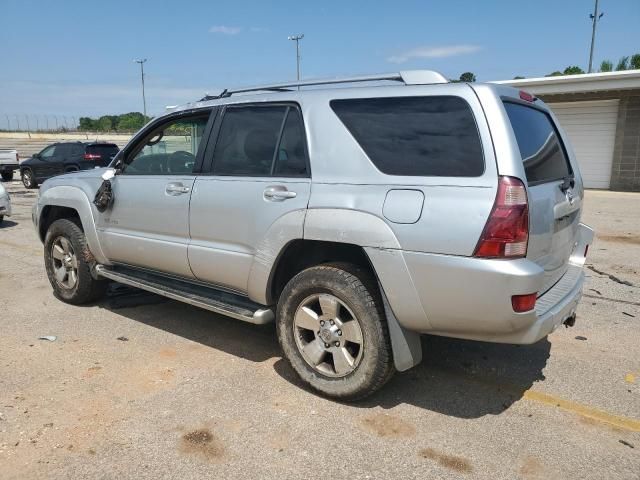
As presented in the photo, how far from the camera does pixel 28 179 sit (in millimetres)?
19906

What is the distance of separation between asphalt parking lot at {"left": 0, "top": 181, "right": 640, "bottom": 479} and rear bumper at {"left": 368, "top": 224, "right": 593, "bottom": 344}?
24.1 inches

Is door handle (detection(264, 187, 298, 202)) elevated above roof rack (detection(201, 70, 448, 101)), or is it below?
below

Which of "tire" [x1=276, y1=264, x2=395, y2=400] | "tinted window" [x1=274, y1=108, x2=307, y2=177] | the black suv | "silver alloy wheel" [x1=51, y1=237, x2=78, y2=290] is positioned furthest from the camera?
the black suv

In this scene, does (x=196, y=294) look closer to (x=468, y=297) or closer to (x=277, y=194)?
(x=277, y=194)

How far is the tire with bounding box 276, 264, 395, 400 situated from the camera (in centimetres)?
325

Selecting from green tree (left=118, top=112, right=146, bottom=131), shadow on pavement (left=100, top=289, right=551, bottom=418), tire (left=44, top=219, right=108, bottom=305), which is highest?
green tree (left=118, top=112, right=146, bottom=131)

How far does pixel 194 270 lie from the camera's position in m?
4.18

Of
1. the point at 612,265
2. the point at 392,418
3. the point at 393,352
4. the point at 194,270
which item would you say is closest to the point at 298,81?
the point at 194,270

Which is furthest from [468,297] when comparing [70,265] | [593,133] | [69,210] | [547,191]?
[593,133]

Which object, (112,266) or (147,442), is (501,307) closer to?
(147,442)

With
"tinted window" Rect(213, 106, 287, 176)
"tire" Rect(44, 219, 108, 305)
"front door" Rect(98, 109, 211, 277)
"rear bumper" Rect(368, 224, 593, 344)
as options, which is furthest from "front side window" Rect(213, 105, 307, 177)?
"tire" Rect(44, 219, 108, 305)

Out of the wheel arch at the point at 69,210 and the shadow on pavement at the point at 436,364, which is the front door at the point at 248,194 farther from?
the wheel arch at the point at 69,210

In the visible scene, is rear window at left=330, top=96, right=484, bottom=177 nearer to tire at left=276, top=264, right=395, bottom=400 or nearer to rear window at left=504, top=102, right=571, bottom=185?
rear window at left=504, top=102, right=571, bottom=185

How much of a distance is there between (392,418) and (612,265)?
5.38 metres
